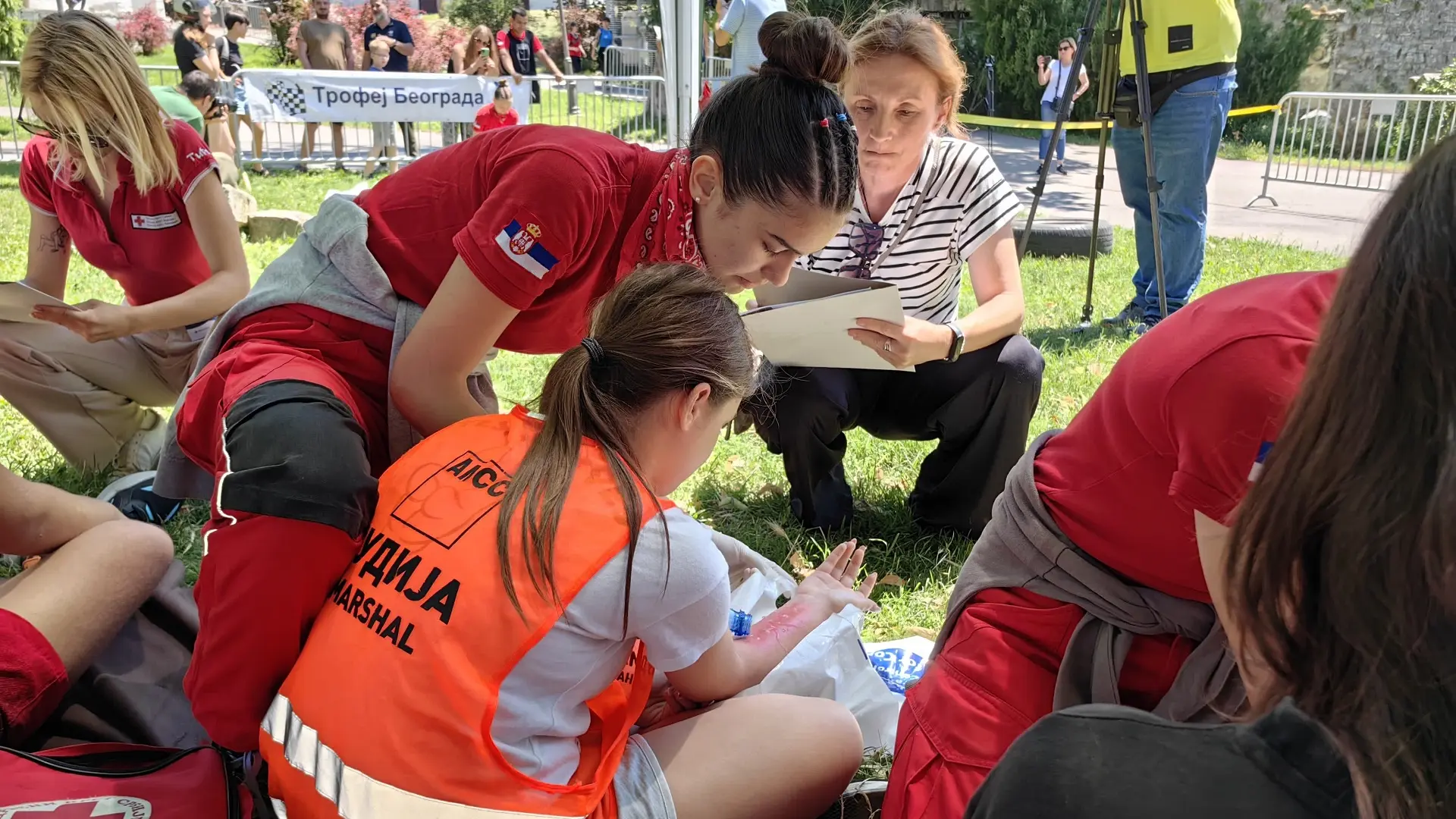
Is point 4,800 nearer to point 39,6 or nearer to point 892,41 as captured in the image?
point 892,41

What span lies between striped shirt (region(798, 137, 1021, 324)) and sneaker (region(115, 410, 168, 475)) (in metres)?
2.38

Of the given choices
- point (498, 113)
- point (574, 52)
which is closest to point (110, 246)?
point (498, 113)

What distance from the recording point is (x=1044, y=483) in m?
1.79

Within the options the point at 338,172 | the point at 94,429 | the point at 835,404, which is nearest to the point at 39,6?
the point at 338,172

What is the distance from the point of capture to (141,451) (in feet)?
11.8

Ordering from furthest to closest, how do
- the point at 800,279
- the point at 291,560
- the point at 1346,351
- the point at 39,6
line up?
the point at 39,6
the point at 800,279
the point at 291,560
the point at 1346,351

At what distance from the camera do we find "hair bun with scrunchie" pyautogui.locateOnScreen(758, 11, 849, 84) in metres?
2.03

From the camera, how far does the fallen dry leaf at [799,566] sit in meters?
3.08

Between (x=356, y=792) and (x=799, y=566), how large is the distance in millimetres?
1768

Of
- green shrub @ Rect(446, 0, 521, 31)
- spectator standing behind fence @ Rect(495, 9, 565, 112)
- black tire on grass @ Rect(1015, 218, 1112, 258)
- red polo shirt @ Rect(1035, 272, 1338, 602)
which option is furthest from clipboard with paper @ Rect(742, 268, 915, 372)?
green shrub @ Rect(446, 0, 521, 31)

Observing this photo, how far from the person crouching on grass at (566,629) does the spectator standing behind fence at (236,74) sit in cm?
972

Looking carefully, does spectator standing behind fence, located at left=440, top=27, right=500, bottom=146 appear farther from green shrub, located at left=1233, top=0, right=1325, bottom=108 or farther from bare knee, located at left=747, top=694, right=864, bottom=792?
green shrub, located at left=1233, top=0, right=1325, bottom=108

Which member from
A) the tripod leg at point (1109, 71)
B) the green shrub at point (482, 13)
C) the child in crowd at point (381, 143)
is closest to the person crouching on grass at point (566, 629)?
the tripod leg at point (1109, 71)

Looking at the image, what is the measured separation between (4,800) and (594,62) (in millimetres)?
27439
